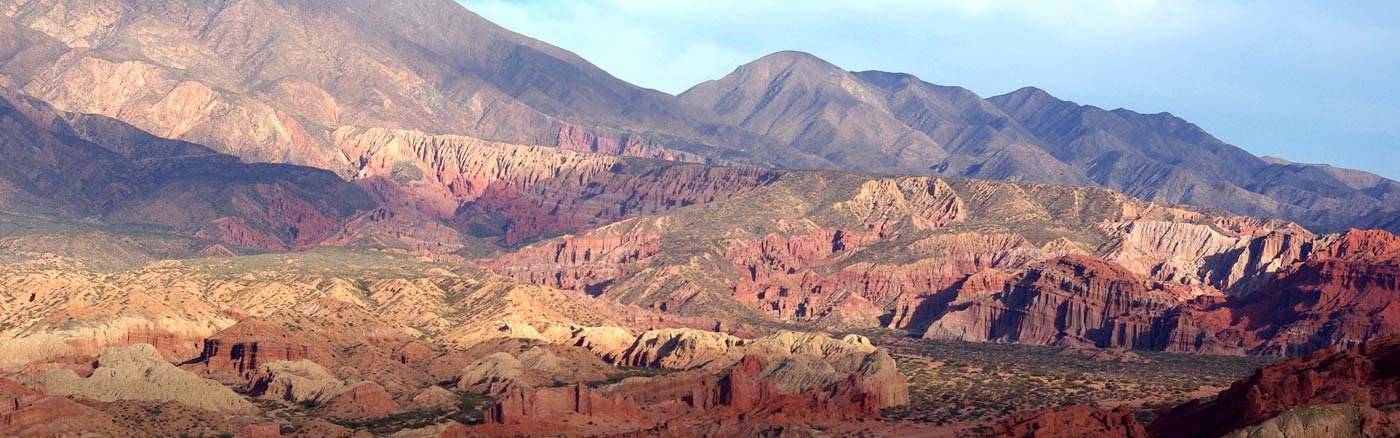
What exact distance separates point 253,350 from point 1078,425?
3569 inches

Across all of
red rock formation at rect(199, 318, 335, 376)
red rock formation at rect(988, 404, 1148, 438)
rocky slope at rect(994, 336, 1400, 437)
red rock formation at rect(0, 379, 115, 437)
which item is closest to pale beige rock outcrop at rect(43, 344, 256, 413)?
red rock formation at rect(0, 379, 115, 437)

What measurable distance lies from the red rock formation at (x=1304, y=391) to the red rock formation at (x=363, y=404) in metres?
68.2

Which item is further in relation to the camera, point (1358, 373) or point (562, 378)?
point (562, 378)

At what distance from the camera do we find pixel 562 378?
199 m

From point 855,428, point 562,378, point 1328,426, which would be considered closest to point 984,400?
point 855,428

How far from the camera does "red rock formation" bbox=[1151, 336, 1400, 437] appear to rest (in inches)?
4820

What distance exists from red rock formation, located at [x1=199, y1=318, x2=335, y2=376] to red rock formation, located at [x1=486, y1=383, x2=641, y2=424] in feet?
81.0

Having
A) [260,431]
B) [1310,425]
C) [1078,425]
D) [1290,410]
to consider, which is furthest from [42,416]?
[1310,425]

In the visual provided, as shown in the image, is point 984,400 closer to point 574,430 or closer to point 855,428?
point 855,428

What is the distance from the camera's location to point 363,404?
17188 cm

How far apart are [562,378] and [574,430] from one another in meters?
31.5

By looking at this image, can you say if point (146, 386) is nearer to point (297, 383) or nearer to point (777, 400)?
point (297, 383)

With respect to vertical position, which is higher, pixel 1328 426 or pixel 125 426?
pixel 1328 426

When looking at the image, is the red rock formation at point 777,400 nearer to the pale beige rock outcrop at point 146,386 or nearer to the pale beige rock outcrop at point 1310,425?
the pale beige rock outcrop at point 146,386
